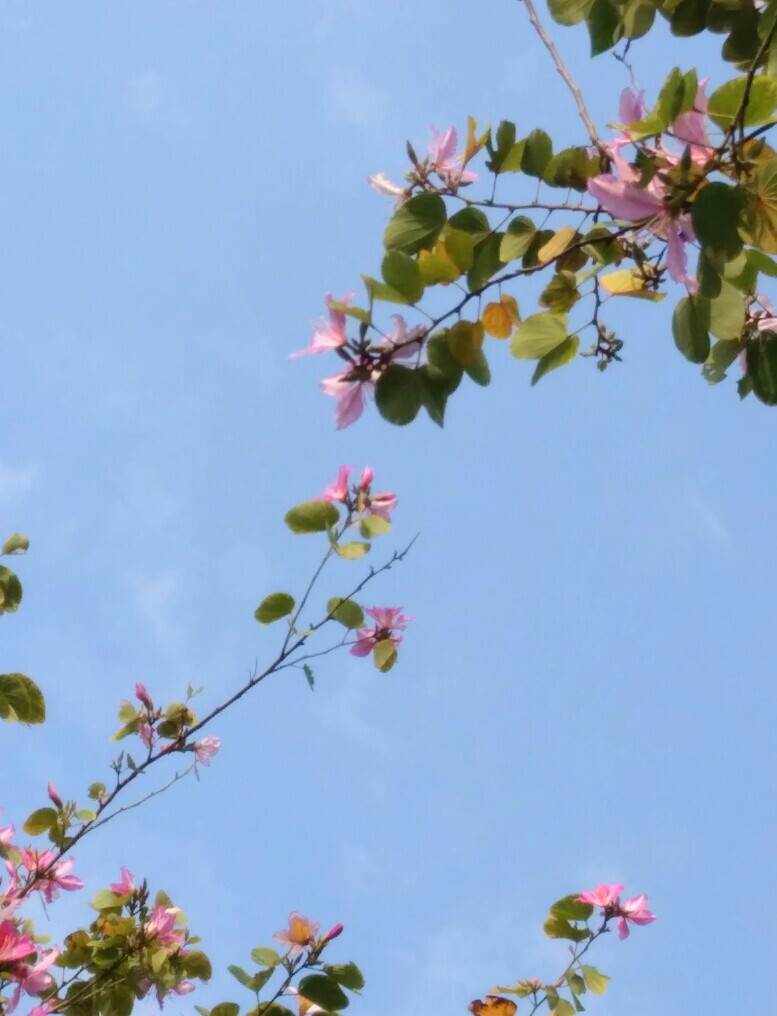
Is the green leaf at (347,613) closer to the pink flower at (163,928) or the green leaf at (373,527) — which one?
the green leaf at (373,527)

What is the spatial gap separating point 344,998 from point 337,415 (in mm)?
1678

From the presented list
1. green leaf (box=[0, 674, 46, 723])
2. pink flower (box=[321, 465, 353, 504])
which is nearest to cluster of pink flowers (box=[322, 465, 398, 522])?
pink flower (box=[321, 465, 353, 504])

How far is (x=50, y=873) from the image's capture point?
2770 millimetres

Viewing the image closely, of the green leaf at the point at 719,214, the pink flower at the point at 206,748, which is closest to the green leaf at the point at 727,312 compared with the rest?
the green leaf at the point at 719,214

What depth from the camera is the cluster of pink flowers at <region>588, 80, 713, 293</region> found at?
1083 millimetres

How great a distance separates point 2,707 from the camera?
2.28 metres

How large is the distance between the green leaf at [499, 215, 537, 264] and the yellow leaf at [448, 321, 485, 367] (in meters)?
0.21

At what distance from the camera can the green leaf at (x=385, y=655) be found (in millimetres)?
2607

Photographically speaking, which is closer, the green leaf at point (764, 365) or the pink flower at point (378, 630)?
the green leaf at point (764, 365)

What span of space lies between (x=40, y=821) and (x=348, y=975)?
3.39ft

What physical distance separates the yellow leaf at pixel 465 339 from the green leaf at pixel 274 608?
1.27 m

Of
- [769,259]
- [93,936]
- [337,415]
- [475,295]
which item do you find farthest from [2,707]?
[769,259]

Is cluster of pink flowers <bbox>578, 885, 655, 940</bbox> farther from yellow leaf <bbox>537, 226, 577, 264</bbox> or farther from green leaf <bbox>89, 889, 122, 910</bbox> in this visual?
yellow leaf <bbox>537, 226, 577, 264</bbox>

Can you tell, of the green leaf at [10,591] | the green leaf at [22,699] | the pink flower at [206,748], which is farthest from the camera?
the pink flower at [206,748]
